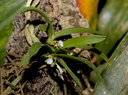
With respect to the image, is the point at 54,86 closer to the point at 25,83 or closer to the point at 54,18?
the point at 25,83

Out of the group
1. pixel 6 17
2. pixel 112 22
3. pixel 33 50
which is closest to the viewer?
pixel 33 50

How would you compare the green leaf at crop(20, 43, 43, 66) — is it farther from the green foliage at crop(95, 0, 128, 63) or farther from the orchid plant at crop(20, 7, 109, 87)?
the green foliage at crop(95, 0, 128, 63)

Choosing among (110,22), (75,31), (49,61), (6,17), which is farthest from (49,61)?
(110,22)

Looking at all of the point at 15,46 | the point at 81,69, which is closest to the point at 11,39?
the point at 15,46

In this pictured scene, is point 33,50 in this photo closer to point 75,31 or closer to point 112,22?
point 75,31

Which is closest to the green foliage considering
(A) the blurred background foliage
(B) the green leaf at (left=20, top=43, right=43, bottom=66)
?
(A) the blurred background foliage

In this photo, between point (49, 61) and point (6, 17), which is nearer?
point (49, 61)

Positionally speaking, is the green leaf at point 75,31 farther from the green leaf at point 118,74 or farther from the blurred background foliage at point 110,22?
the blurred background foliage at point 110,22

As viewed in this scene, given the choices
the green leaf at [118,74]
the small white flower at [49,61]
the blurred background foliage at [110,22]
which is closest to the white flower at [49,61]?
Result: the small white flower at [49,61]
